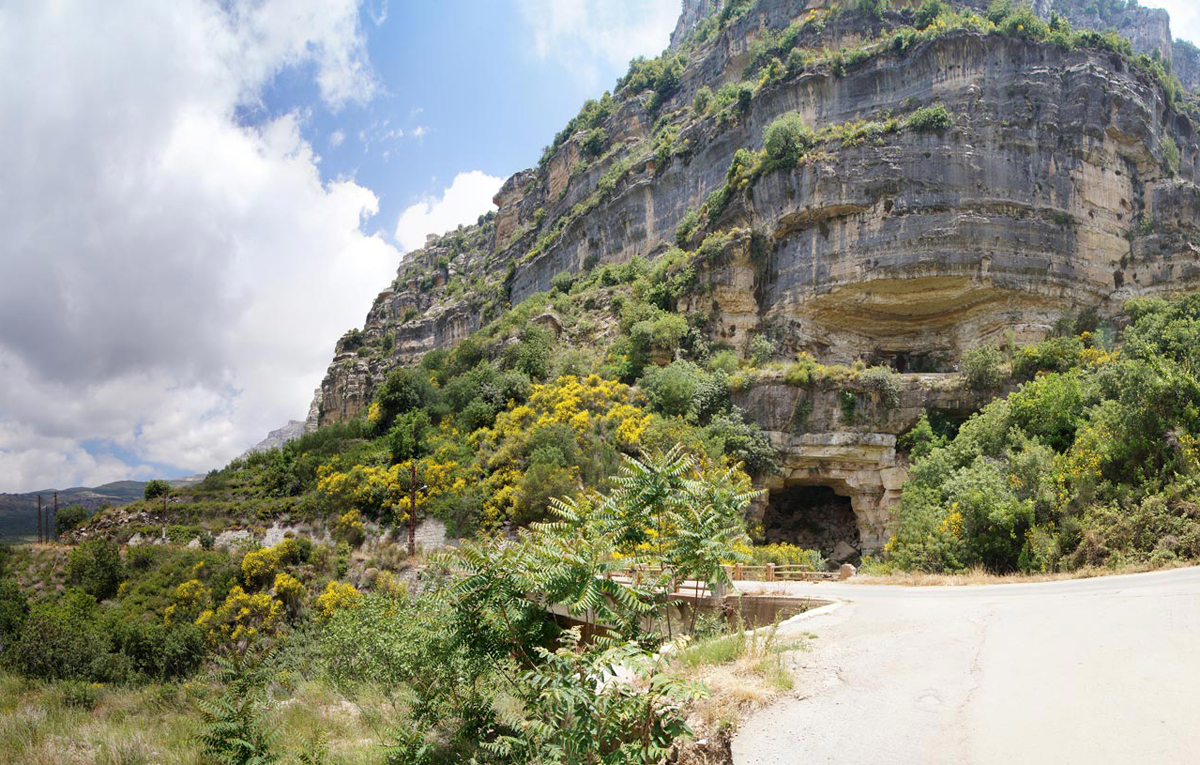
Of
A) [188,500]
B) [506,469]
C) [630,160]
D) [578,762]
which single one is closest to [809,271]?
[506,469]

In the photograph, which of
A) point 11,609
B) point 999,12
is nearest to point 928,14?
point 999,12

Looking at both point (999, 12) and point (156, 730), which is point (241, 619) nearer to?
point (156, 730)

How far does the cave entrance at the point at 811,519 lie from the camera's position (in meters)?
28.4

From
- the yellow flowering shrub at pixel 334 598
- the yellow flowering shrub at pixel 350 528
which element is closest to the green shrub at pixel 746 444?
the yellow flowering shrub at pixel 334 598

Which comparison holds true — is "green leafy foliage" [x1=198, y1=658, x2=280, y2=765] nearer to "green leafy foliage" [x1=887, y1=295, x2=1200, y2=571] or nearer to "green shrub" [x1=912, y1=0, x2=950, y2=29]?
"green leafy foliage" [x1=887, y1=295, x2=1200, y2=571]

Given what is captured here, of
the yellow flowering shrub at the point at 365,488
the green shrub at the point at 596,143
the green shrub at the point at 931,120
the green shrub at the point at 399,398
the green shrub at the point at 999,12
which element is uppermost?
the green shrub at the point at 596,143

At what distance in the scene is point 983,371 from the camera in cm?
2619

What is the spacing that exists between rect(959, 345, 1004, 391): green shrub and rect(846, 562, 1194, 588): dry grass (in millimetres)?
15134

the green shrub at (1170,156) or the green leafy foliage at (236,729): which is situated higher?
the green shrub at (1170,156)

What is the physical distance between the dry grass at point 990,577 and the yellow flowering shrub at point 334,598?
50.5 feet

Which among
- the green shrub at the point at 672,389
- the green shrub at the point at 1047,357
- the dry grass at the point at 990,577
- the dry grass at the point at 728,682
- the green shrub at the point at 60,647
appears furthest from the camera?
the green shrub at the point at 672,389

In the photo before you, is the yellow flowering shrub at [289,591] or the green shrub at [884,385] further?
the green shrub at [884,385]

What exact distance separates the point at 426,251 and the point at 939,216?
80745 millimetres

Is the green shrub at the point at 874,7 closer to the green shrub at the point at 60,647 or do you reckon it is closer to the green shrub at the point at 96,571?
the green shrub at the point at 60,647
